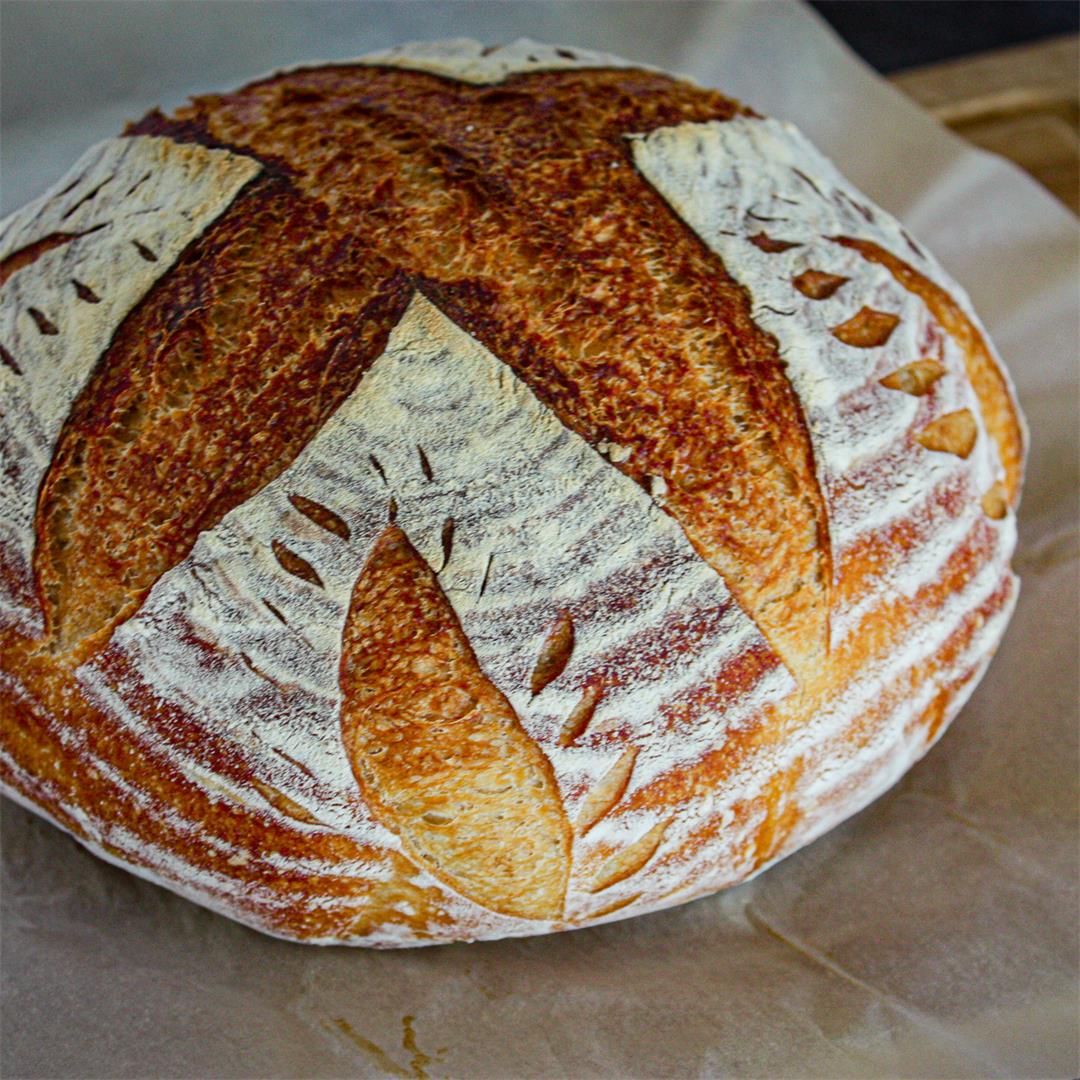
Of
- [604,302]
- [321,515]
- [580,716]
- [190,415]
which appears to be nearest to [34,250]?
[190,415]

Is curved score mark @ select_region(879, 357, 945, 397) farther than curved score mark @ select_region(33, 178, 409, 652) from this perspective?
Yes

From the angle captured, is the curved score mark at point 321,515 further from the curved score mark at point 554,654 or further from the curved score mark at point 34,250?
the curved score mark at point 34,250

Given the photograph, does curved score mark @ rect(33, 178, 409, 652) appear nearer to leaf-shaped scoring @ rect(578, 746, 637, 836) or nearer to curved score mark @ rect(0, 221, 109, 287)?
curved score mark @ rect(0, 221, 109, 287)

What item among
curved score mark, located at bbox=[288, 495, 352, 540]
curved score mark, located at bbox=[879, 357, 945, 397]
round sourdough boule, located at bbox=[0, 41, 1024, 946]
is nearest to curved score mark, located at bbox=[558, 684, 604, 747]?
round sourdough boule, located at bbox=[0, 41, 1024, 946]

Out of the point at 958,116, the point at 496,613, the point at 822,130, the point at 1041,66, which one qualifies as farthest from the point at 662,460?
the point at 1041,66

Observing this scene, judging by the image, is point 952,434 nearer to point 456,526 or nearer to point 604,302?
point 604,302

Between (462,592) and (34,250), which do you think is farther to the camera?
(34,250)

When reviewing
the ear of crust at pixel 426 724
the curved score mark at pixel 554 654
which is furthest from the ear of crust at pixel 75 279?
the curved score mark at pixel 554 654
